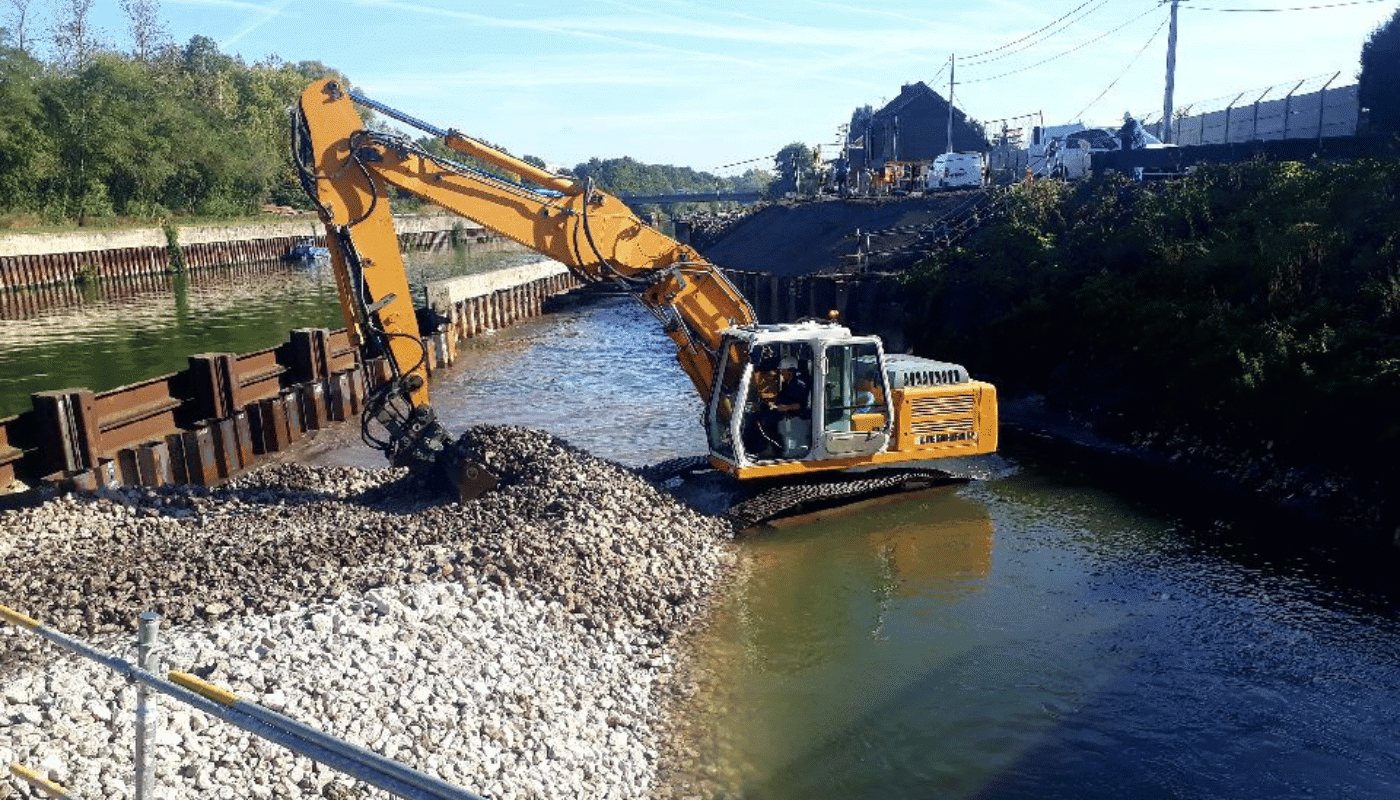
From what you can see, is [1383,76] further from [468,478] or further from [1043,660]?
[468,478]

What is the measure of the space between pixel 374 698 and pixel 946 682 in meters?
4.67

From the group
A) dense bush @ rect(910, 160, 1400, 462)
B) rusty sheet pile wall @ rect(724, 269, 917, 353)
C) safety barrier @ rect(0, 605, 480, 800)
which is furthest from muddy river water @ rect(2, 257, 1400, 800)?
rusty sheet pile wall @ rect(724, 269, 917, 353)

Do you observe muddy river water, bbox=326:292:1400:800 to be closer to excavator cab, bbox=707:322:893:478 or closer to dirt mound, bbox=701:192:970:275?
excavator cab, bbox=707:322:893:478

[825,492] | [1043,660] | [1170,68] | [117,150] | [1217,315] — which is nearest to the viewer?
[1043,660]

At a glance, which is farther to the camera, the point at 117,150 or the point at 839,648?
the point at 117,150

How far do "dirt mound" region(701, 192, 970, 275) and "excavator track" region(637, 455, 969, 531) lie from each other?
14.5 metres

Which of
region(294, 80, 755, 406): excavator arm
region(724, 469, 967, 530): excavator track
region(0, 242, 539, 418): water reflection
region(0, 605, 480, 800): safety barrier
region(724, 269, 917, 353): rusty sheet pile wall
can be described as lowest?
region(724, 469, 967, 530): excavator track

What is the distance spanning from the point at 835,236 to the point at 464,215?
23.2 meters

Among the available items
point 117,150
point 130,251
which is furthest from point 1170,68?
point 117,150

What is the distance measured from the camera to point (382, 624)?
7.69 meters

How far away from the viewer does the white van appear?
37.1 metres

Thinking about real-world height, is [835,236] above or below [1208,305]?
above

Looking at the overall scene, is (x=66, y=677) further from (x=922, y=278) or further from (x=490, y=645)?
(x=922, y=278)

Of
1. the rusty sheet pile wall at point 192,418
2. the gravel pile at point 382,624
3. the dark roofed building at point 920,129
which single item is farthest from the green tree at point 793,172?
the gravel pile at point 382,624
